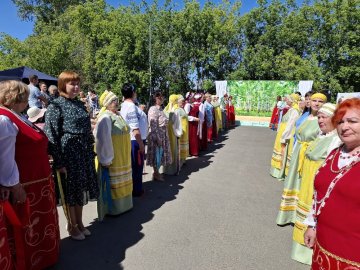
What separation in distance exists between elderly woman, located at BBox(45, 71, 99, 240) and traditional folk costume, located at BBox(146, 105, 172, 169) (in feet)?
7.84

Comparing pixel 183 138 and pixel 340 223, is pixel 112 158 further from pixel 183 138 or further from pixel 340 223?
pixel 183 138

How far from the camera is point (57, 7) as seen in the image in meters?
30.1

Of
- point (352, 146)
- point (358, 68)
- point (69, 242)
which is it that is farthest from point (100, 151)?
point (358, 68)

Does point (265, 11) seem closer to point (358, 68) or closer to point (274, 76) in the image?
point (274, 76)

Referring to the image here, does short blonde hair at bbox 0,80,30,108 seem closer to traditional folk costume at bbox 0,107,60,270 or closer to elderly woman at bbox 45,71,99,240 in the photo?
traditional folk costume at bbox 0,107,60,270

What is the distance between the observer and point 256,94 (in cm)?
1784

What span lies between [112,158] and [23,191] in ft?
5.19

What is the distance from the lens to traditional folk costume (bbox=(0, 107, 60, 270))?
7.30 ft

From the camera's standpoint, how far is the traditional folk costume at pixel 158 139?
5816 mm

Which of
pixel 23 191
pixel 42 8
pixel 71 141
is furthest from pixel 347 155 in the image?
pixel 42 8

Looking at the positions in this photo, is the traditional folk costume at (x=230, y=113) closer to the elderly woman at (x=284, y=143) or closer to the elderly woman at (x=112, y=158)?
the elderly woman at (x=284, y=143)

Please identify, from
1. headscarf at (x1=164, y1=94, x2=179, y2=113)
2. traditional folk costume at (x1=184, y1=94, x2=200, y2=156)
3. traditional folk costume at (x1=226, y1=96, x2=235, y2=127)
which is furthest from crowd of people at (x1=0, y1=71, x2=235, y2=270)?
traditional folk costume at (x1=226, y1=96, x2=235, y2=127)

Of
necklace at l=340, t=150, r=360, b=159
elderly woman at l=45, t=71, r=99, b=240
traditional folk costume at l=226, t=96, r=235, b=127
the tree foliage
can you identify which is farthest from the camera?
the tree foliage

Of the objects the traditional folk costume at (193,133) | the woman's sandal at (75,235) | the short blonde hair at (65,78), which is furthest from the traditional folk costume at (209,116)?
the short blonde hair at (65,78)
